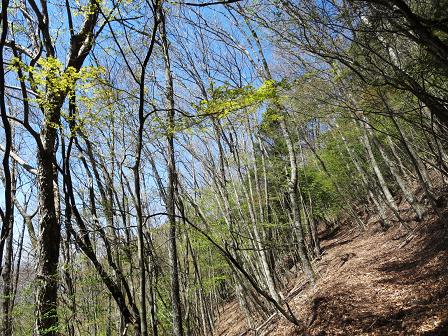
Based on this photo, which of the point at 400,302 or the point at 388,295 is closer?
the point at 400,302

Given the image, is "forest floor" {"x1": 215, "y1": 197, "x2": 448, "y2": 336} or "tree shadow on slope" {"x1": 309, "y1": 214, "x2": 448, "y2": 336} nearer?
"tree shadow on slope" {"x1": 309, "y1": 214, "x2": 448, "y2": 336}

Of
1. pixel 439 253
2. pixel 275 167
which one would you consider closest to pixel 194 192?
pixel 275 167

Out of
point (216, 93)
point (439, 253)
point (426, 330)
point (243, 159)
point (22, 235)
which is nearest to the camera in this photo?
point (426, 330)

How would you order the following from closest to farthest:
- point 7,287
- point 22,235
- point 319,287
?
point 319,287 < point 7,287 < point 22,235

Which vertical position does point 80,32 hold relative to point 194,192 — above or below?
above

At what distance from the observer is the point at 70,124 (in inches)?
200

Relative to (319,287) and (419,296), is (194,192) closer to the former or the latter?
(319,287)

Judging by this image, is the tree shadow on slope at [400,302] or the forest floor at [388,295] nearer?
the tree shadow on slope at [400,302]

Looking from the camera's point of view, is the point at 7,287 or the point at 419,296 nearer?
the point at 419,296

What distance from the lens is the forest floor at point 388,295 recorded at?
4.03 metres

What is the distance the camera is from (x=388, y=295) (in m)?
5.15

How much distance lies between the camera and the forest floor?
4031 millimetres

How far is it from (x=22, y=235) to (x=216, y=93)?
11593 millimetres

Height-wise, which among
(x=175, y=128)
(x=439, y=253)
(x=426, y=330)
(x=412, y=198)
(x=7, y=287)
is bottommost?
(x=426, y=330)
